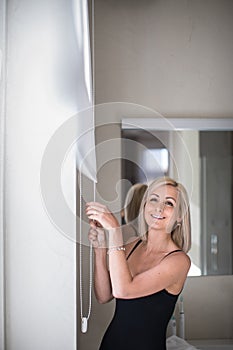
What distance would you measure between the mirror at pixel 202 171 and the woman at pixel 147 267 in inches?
16.1

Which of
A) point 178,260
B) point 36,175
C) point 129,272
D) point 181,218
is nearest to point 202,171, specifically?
point 181,218

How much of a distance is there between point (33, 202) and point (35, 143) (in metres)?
0.15

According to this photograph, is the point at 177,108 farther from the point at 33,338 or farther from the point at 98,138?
the point at 33,338

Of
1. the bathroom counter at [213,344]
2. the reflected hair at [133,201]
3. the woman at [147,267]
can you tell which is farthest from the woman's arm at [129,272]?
the bathroom counter at [213,344]

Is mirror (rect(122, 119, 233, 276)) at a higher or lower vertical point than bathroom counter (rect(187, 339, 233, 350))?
higher

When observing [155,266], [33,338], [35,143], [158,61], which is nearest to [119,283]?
[155,266]

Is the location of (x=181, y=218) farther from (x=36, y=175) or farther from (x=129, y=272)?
(x=36, y=175)

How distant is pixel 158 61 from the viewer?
1958mm

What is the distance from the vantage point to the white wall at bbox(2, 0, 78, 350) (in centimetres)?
126

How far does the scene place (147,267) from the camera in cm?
150

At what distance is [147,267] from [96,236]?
20cm

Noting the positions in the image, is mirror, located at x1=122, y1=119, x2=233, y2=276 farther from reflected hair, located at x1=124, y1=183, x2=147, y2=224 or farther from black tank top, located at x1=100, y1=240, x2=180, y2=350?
black tank top, located at x1=100, y1=240, x2=180, y2=350

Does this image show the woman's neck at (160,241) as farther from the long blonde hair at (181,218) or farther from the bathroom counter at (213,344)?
the bathroom counter at (213,344)

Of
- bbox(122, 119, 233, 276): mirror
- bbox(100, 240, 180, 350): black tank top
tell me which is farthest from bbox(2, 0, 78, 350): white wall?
bbox(122, 119, 233, 276): mirror
